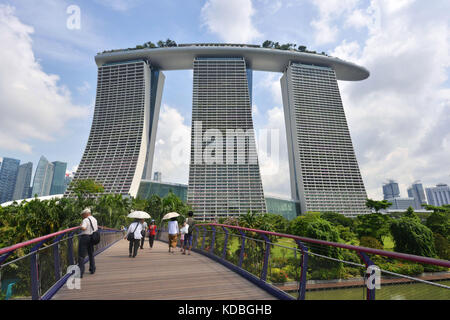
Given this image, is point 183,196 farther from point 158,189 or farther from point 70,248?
point 70,248

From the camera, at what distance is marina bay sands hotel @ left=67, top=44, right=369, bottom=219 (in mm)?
94562

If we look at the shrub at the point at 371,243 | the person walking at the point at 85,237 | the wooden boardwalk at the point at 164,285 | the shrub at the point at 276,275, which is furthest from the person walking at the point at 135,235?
the shrub at the point at 371,243

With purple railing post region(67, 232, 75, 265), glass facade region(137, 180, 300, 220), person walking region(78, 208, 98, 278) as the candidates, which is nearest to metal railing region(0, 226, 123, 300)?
purple railing post region(67, 232, 75, 265)

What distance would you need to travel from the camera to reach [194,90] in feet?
355

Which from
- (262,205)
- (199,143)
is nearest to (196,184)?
(199,143)

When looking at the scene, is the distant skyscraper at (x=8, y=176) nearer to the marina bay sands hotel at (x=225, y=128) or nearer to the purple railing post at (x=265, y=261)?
the marina bay sands hotel at (x=225, y=128)

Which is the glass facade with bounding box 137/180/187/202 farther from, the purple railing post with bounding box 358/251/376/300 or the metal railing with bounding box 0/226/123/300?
the purple railing post with bounding box 358/251/376/300

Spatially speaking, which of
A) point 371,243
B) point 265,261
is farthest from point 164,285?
point 371,243

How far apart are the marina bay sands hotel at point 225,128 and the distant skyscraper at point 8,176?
5622 inches

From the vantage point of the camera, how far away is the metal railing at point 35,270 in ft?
12.2

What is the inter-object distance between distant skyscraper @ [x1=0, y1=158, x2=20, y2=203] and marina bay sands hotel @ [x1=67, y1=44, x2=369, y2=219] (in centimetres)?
14279

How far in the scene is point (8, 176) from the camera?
641ft
